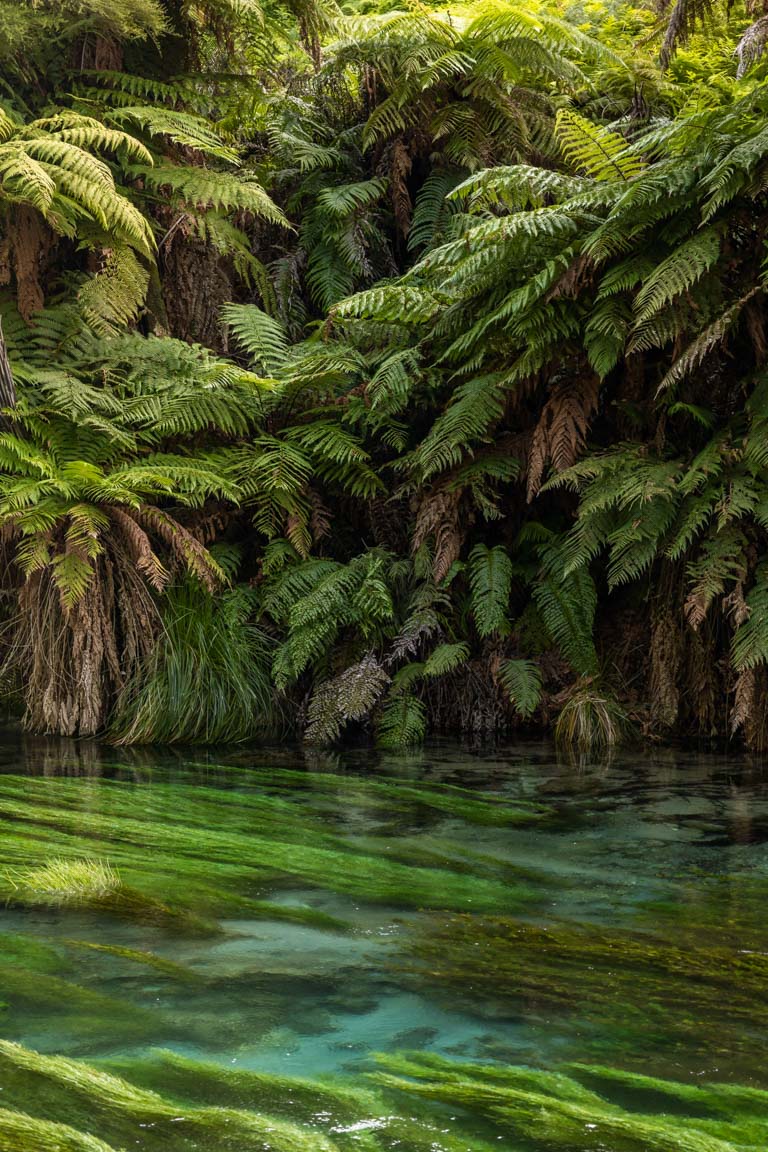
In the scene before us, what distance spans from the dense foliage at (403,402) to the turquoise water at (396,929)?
1019 mm

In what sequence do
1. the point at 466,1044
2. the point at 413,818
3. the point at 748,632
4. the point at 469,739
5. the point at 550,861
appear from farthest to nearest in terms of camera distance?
the point at 469,739, the point at 748,632, the point at 413,818, the point at 550,861, the point at 466,1044

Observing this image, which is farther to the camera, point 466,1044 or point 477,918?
point 477,918

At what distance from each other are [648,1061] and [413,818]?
1.90 metres

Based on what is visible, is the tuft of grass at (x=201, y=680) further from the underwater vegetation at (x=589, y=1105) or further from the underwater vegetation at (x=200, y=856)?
the underwater vegetation at (x=589, y=1105)

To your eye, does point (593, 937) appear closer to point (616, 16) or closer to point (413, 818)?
point (413, 818)

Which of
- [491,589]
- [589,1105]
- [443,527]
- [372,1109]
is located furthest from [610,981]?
[443,527]

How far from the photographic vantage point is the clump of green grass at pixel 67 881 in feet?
8.86

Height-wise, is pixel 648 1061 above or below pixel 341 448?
below

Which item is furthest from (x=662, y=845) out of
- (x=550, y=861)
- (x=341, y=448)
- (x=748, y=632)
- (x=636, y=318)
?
(x=341, y=448)

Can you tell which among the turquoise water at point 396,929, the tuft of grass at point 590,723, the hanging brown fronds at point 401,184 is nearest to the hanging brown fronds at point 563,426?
the tuft of grass at point 590,723

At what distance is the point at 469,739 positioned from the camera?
17.3 ft

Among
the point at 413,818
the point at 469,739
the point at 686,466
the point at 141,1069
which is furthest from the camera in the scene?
the point at 469,739

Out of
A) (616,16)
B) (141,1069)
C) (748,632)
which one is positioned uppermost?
(616,16)

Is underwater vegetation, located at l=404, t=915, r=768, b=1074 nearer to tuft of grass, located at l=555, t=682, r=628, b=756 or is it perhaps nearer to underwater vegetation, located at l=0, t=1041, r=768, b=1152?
underwater vegetation, located at l=0, t=1041, r=768, b=1152
